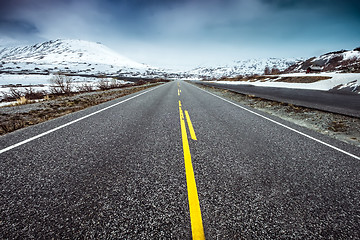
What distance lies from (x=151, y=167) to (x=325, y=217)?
2542mm

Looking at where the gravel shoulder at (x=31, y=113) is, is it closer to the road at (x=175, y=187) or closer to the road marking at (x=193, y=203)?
the road at (x=175, y=187)

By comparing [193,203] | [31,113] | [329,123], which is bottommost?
[329,123]

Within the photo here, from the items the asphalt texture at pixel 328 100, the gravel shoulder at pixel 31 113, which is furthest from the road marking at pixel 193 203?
the asphalt texture at pixel 328 100

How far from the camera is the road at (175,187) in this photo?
1812 mm

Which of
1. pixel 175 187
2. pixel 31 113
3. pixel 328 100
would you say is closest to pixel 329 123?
pixel 328 100

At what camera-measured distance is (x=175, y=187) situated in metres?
2.47

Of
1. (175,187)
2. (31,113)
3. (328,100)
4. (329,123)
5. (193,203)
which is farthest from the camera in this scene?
(328,100)

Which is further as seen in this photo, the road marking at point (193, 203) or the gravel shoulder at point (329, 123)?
the gravel shoulder at point (329, 123)

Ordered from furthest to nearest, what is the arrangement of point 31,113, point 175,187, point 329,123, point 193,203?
1. point 31,113
2. point 329,123
3. point 175,187
4. point 193,203

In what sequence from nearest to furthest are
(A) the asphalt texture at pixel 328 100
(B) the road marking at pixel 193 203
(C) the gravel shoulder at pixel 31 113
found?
(B) the road marking at pixel 193 203 → (C) the gravel shoulder at pixel 31 113 → (A) the asphalt texture at pixel 328 100

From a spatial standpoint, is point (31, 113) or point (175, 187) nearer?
point (175, 187)

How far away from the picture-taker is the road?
181 centimetres

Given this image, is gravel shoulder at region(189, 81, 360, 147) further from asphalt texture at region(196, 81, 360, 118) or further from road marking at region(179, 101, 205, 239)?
road marking at region(179, 101, 205, 239)

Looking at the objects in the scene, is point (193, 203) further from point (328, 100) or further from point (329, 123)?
point (328, 100)
